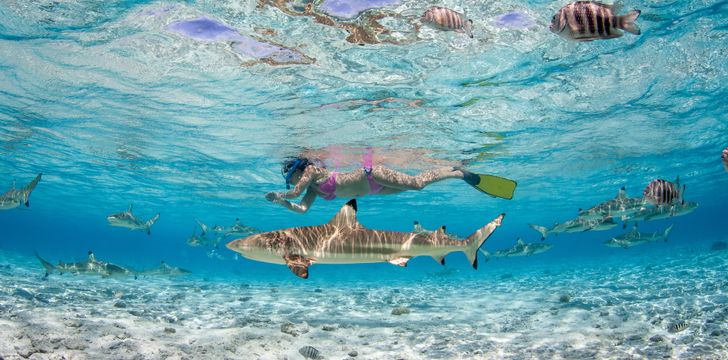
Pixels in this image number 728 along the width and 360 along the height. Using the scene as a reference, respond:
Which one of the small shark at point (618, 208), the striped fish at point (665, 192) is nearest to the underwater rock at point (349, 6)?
the striped fish at point (665, 192)

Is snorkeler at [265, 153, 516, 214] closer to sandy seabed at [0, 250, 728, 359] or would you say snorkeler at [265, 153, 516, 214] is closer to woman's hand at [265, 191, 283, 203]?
woman's hand at [265, 191, 283, 203]

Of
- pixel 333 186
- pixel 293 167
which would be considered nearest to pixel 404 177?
pixel 333 186

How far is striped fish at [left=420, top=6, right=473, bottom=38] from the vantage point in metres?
5.45

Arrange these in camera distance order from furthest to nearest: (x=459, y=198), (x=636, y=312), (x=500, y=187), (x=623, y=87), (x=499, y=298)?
1. (x=459, y=198)
2. (x=499, y=298)
3. (x=623, y=87)
4. (x=636, y=312)
5. (x=500, y=187)

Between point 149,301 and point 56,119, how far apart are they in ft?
30.6

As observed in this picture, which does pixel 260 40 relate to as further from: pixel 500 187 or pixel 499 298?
pixel 499 298

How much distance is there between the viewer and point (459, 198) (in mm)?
38344

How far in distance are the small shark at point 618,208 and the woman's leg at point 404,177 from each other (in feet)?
19.1

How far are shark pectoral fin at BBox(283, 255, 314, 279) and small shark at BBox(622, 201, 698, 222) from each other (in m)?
11.8

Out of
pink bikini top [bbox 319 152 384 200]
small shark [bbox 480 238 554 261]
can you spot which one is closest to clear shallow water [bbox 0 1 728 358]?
small shark [bbox 480 238 554 261]

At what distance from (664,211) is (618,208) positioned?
4.00 ft

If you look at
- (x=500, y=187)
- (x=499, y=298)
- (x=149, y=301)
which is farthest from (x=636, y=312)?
(x=149, y=301)

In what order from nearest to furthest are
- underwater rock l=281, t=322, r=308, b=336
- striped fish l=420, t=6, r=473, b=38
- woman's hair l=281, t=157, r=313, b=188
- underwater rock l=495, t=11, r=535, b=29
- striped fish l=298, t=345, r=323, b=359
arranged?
striped fish l=420, t=6, r=473, b=38 → striped fish l=298, t=345, r=323, b=359 → underwater rock l=495, t=11, r=535, b=29 → underwater rock l=281, t=322, r=308, b=336 → woman's hair l=281, t=157, r=313, b=188

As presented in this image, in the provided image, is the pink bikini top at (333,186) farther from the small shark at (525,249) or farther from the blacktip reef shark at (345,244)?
the small shark at (525,249)
